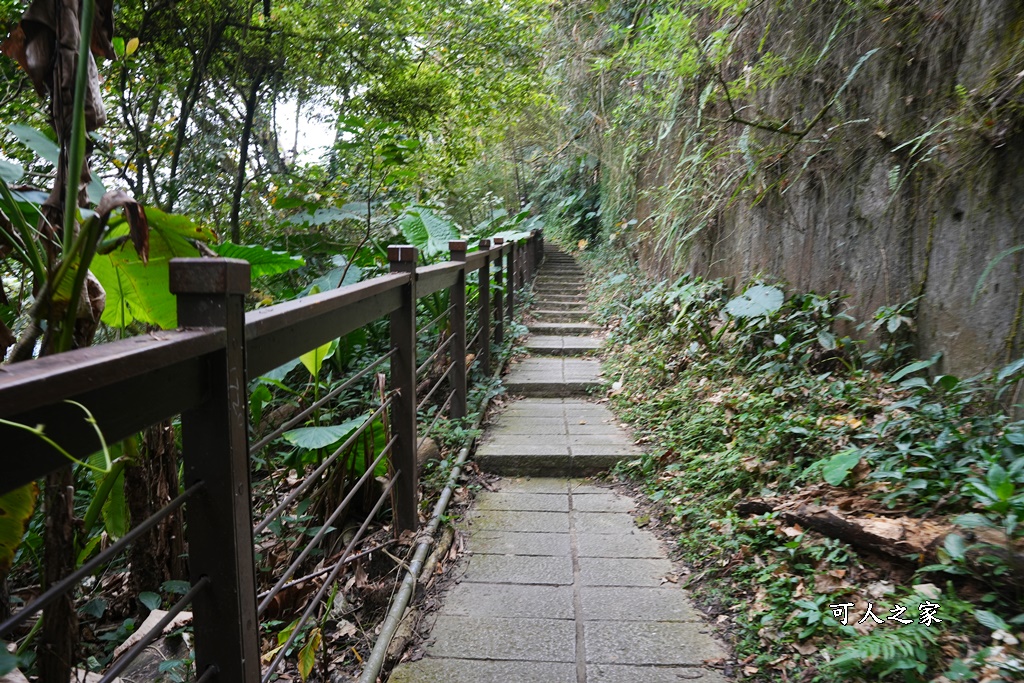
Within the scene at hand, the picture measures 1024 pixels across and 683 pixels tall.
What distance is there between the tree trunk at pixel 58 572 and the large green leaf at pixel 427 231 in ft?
11.9

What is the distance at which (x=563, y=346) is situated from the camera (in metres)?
6.73

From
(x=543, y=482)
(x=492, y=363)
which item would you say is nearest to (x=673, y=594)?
(x=543, y=482)

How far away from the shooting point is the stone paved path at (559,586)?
7.15 feet

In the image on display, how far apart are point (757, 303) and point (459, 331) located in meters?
1.97

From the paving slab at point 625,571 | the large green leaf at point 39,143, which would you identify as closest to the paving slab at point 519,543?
the paving slab at point 625,571

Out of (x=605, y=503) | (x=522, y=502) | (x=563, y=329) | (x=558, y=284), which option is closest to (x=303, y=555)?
(x=522, y=502)

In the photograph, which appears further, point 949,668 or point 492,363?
point 492,363

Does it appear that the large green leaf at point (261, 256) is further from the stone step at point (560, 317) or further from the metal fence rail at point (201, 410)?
the stone step at point (560, 317)

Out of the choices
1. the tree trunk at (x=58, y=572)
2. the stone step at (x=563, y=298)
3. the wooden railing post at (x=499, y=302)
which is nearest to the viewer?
the tree trunk at (x=58, y=572)

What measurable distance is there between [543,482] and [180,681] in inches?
86.1

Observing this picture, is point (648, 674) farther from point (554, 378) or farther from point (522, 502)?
point (554, 378)

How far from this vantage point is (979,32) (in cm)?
302

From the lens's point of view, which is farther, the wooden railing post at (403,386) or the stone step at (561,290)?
the stone step at (561,290)

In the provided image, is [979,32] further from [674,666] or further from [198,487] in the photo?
[198,487]
